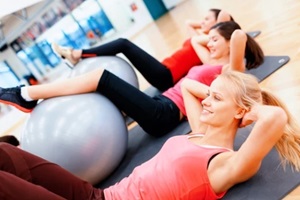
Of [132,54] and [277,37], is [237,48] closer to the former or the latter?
[132,54]

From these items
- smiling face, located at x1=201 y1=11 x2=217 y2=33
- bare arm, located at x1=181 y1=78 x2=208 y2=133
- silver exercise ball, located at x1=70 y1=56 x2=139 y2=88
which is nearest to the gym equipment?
A: bare arm, located at x1=181 y1=78 x2=208 y2=133

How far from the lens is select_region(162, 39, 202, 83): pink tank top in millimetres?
2803

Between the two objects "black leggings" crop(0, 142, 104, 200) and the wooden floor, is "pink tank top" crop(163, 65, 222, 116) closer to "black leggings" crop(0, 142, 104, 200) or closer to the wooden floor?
the wooden floor

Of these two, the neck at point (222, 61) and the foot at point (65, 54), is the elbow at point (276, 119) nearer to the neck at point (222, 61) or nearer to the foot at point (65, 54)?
the neck at point (222, 61)

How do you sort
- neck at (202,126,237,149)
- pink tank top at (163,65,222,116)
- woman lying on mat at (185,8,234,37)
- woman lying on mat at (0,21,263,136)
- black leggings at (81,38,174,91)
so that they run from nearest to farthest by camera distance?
neck at (202,126,237,149) → woman lying on mat at (0,21,263,136) → pink tank top at (163,65,222,116) → black leggings at (81,38,174,91) → woman lying on mat at (185,8,234,37)

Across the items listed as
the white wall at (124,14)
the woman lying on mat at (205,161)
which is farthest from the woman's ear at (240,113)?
the white wall at (124,14)

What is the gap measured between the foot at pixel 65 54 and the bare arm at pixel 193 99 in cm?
111

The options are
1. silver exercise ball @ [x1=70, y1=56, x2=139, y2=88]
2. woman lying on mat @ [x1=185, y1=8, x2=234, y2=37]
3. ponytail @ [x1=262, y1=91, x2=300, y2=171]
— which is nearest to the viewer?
ponytail @ [x1=262, y1=91, x2=300, y2=171]

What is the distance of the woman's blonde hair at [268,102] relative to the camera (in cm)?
123

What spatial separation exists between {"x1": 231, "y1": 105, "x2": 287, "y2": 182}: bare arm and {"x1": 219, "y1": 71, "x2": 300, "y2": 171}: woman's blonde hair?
74 mm

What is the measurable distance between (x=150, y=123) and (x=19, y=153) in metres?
0.96

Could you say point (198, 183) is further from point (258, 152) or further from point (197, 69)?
point (197, 69)

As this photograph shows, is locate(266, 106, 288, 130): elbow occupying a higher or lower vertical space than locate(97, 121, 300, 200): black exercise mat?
higher

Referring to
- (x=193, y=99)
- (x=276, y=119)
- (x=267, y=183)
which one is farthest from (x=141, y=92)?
(x=276, y=119)
